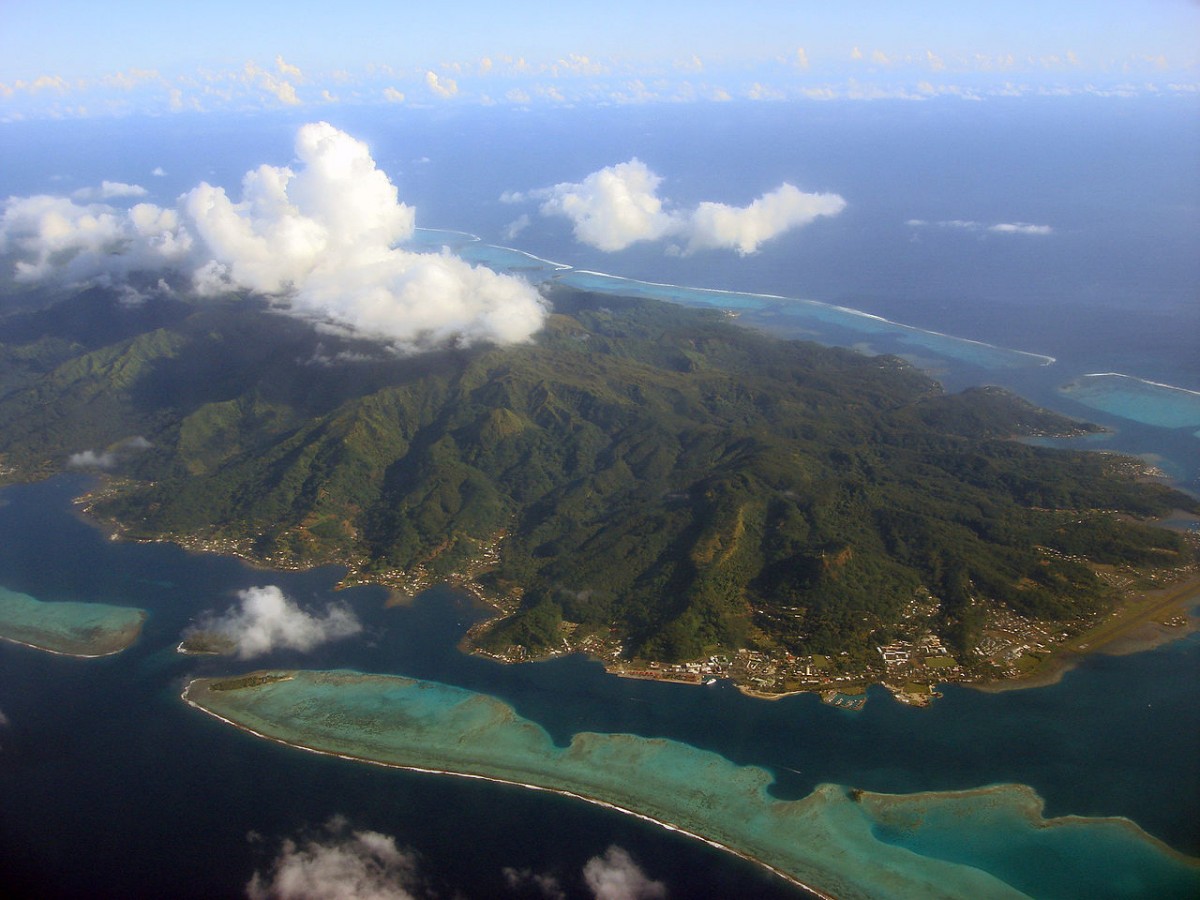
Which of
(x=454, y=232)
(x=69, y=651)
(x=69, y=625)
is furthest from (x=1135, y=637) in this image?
(x=454, y=232)

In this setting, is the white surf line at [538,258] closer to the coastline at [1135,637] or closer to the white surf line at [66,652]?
the white surf line at [66,652]

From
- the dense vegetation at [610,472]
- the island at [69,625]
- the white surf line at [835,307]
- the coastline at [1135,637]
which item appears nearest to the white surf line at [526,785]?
the island at [69,625]

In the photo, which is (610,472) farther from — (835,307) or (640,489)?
(835,307)

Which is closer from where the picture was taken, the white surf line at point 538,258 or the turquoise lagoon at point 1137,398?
the turquoise lagoon at point 1137,398

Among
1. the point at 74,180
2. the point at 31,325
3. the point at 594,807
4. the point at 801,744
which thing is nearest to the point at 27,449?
the point at 31,325

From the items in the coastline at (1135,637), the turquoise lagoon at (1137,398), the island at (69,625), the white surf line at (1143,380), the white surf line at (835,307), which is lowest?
the island at (69,625)

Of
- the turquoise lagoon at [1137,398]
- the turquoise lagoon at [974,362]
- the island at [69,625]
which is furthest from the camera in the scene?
the turquoise lagoon at [1137,398]
